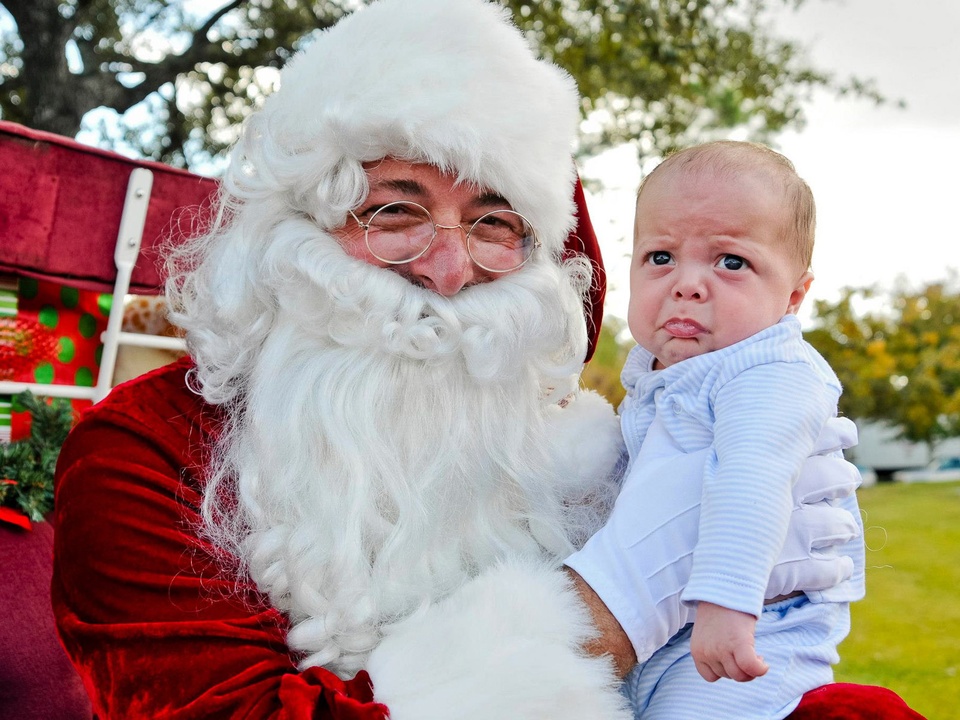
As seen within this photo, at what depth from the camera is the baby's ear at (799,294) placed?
1.83 meters

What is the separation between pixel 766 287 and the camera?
1703mm

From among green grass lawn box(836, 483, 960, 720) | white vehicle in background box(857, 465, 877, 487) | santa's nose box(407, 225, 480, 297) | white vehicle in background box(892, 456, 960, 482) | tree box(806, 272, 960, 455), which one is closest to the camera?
santa's nose box(407, 225, 480, 297)

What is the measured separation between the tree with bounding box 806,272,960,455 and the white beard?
18.1 metres

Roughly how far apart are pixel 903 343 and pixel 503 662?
66.6 ft

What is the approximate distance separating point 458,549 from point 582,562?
35 cm

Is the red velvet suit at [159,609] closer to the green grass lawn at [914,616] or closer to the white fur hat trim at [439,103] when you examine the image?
the white fur hat trim at [439,103]

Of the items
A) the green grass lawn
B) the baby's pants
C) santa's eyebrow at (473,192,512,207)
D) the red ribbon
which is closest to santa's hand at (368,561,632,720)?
the baby's pants

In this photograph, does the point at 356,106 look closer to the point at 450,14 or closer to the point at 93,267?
the point at 450,14

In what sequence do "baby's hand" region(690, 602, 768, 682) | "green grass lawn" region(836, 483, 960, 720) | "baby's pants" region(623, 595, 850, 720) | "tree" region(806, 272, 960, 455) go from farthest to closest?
"tree" region(806, 272, 960, 455) → "green grass lawn" region(836, 483, 960, 720) → "baby's pants" region(623, 595, 850, 720) → "baby's hand" region(690, 602, 768, 682)

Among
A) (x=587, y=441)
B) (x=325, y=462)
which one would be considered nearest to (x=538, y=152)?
(x=587, y=441)

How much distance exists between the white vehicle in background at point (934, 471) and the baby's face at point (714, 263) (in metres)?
23.2

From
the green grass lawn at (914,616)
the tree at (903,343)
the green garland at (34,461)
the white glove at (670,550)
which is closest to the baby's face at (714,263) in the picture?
the white glove at (670,550)

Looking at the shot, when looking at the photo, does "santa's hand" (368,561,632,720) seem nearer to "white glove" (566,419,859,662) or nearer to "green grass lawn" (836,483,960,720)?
"white glove" (566,419,859,662)

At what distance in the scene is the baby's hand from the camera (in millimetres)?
1352
